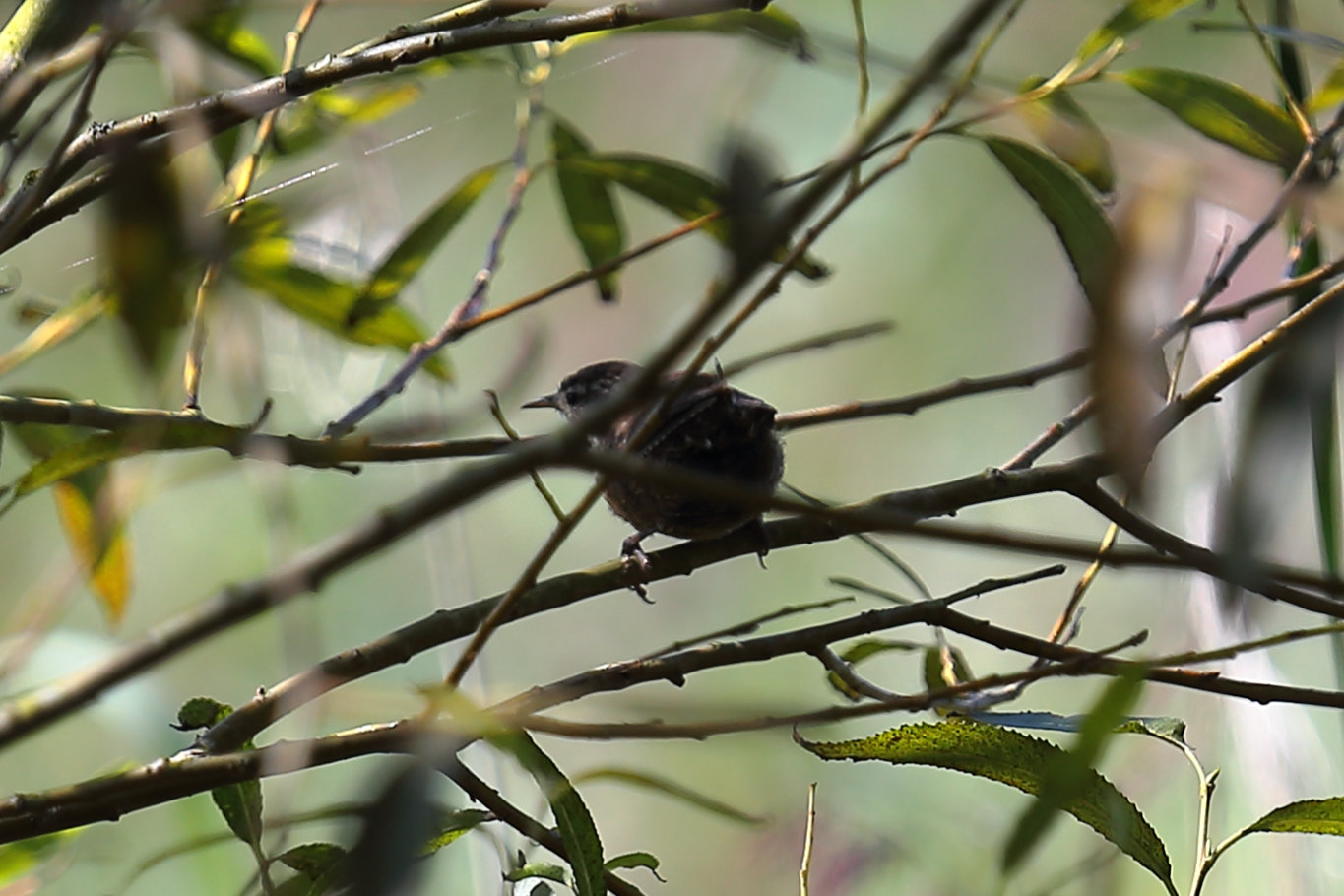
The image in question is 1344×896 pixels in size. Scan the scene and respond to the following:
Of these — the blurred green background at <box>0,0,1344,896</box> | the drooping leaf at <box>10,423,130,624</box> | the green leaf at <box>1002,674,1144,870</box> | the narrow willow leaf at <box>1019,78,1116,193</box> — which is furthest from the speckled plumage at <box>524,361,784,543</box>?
the green leaf at <box>1002,674,1144,870</box>

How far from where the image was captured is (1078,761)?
0.48 metres

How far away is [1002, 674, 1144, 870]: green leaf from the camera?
433mm

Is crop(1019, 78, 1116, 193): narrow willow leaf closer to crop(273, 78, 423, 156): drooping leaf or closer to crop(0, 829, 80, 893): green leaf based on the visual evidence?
crop(273, 78, 423, 156): drooping leaf

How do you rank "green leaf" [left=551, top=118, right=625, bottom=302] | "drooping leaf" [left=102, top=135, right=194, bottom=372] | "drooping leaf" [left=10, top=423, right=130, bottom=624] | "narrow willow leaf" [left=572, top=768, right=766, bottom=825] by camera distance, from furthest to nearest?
"green leaf" [left=551, top=118, right=625, bottom=302] < "drooping leaf" [left=10, top=423, right=130, bottom=624] < "narrow willow leaf" [left=572, top=768, right=766, bottom=825] < "drooping leaf" [left=102, top=135, right=194, bottom=372]

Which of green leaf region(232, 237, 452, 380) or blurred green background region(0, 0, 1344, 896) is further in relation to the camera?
blurred green background region(0, 0, 1344, 896)

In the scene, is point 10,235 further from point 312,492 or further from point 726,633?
point 312,492

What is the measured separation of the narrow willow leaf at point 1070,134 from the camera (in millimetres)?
852

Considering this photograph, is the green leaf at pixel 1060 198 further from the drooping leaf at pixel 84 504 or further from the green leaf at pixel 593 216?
the drooping leaf at pixel 84 504

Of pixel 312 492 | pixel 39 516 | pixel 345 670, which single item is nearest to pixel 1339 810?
pixel 345 670

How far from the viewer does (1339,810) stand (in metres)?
0.78

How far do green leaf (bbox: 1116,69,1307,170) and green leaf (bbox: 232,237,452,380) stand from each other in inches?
27.4

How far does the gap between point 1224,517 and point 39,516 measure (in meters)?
2.54

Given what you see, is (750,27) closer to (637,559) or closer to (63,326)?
(637,559)

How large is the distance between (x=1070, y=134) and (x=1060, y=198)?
0.12 metres
